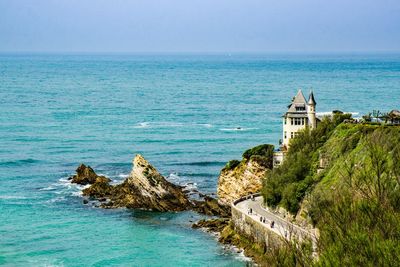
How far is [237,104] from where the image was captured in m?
161

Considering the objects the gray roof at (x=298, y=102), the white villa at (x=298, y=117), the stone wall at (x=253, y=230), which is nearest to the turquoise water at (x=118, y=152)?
the stone wall at (x=253, y=230)

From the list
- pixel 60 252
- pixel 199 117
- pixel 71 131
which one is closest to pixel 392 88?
pixel 199 117

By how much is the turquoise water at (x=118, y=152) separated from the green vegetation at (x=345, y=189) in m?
8.12

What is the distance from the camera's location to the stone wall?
57.5 m

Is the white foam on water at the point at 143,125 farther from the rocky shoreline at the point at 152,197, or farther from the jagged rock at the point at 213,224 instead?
the jagged rock at the point at 213,224

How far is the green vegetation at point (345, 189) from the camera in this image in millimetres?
31016

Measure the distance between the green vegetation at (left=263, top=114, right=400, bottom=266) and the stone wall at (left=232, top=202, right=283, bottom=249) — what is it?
315 cm

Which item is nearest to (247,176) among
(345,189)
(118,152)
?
(345,189)

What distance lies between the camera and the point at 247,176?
244 feet

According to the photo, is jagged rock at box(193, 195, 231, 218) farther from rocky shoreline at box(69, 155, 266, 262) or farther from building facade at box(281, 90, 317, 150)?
building facade at box(281, 90, 317, 150)

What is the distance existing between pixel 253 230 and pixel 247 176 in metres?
14.0

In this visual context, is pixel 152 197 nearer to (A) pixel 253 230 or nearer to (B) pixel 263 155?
(B) pixel 263 155

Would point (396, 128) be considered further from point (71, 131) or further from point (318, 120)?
point (71, 131)

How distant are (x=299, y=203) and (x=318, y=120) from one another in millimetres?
16480
